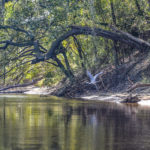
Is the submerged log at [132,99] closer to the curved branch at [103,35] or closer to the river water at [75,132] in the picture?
the curved branch at [103,35]

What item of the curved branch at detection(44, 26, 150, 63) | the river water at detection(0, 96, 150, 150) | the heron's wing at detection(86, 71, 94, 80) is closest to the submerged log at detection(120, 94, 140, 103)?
the curved branch at detection(44, 26, 150, 63)

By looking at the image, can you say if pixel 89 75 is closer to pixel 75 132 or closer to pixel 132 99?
pixel 132 99

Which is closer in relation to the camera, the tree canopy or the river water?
the river water

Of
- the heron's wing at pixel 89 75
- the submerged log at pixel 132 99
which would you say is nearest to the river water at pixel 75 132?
the submerged log at pixel 132 99

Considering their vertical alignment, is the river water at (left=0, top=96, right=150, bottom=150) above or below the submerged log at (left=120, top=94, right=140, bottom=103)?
below

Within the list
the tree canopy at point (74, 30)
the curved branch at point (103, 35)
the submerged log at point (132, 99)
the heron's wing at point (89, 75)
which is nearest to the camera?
the submerged log at point (132, 99)

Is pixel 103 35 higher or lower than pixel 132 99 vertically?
higher

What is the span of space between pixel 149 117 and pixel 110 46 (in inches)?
663

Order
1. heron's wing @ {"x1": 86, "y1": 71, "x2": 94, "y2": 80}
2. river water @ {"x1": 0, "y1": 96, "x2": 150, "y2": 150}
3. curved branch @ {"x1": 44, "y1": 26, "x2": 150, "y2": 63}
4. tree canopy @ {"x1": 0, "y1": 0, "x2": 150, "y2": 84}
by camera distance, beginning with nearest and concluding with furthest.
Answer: river water @ {"x1": 0, "y1": 96, "x2": 150, "y2": 150} < tree canopy @ {"x1": 0, "y1": 0, "x2": 150, "y2": 84} < curved branch @ {"x1": 44, "y1": 26, "x2": 150, "y2": 63} < heron's wing @ {"x1": 86, "y1": 71, "x2": 94, "y2": 80}

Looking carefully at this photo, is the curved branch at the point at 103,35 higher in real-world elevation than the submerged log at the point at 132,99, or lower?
higher

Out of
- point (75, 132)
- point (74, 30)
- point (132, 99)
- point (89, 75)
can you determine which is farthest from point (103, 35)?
point (75, 132)

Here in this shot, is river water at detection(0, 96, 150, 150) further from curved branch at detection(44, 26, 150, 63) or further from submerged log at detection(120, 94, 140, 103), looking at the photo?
curved branch at detection(44, 26, 150, 63)

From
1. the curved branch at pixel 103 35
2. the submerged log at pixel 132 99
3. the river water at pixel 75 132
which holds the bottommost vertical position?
the river water at pixel 75 132

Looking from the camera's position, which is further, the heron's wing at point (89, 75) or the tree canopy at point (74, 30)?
the heron's wing at point (89, 75)
